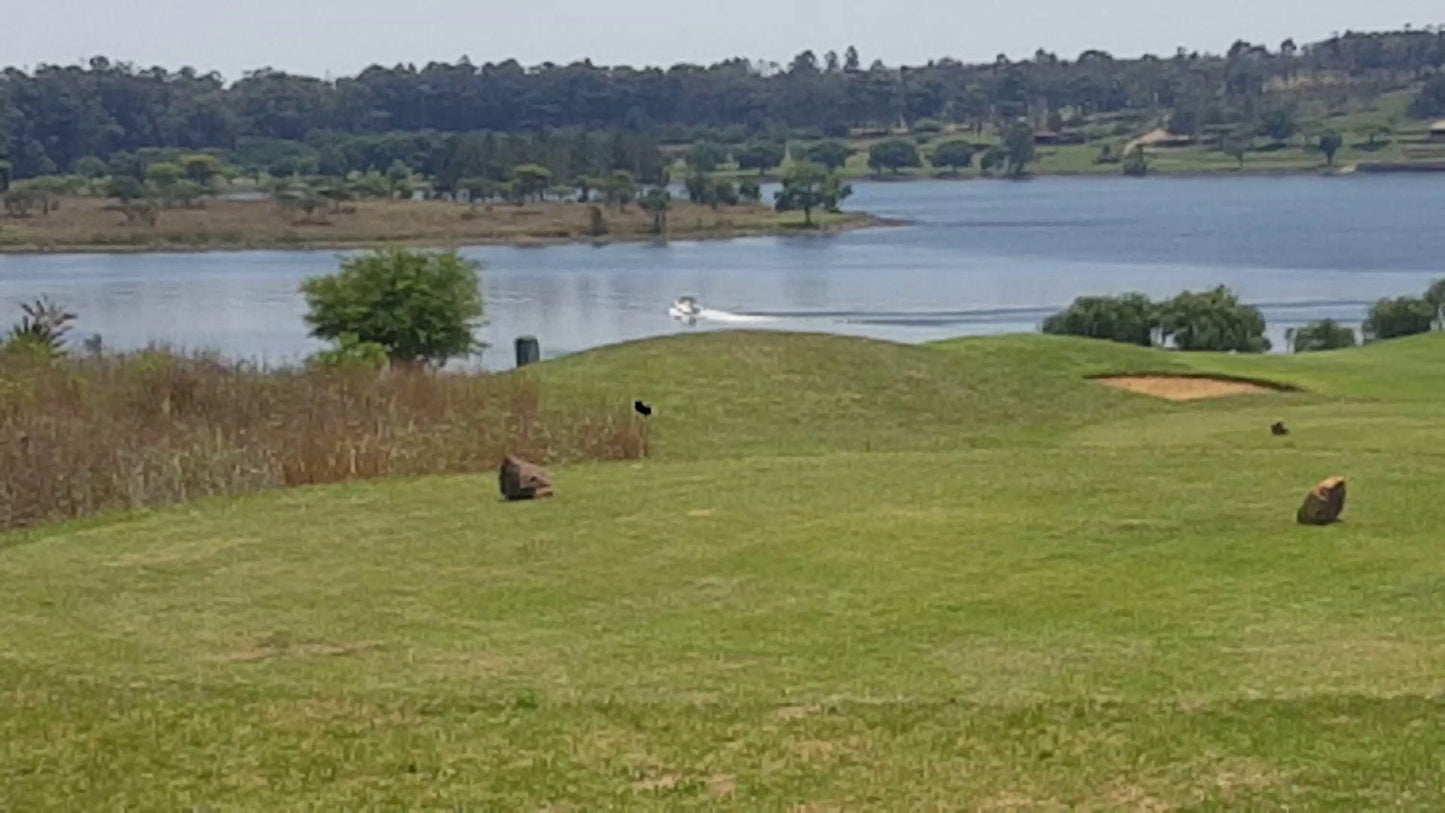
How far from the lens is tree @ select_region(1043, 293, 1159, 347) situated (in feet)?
186

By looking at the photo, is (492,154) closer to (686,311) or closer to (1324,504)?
(686,311)

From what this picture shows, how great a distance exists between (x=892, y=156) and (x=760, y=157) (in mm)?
18811

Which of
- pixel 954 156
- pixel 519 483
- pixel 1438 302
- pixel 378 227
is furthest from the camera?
pixel 954 156

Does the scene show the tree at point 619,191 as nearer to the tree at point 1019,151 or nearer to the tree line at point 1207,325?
the tree at point 1019,151

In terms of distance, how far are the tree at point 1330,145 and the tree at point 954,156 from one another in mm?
29504

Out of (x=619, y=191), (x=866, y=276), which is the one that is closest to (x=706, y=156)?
(x=619, y=191)

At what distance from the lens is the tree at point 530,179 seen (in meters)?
132

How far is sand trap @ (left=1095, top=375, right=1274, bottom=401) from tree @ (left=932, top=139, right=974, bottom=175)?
15866cm

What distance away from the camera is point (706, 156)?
164 metres

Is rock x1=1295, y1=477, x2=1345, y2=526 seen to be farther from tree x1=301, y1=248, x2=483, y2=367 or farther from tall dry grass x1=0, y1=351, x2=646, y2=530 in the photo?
tree x1=301, y1=248, x2=483, y2=367

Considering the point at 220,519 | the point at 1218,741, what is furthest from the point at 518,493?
the point at 1218,741

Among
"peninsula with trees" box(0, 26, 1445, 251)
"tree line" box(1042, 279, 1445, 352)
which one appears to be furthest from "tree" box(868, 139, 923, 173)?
"tree line" box(1042, 279, 1445, 352)

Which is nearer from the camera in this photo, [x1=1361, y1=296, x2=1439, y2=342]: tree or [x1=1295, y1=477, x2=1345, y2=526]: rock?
[x1=1295, y1=477, x2=1345, y2=526]: rock

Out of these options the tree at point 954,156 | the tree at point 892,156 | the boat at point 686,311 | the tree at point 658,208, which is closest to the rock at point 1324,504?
the boat at point 686,311
